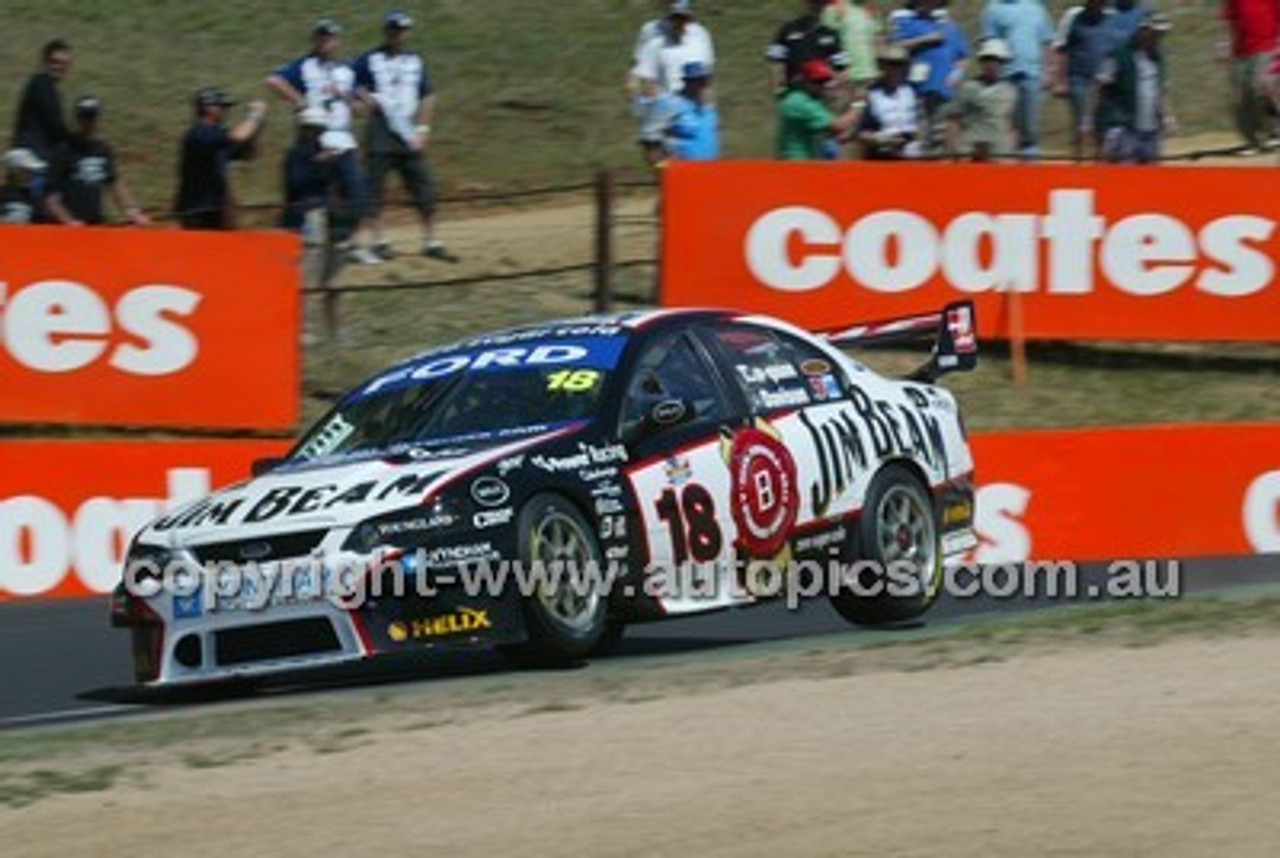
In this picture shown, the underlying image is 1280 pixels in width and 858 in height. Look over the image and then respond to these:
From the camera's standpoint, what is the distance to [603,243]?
63.5 ft

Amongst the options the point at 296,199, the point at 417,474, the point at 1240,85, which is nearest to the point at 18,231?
the point at 296,199

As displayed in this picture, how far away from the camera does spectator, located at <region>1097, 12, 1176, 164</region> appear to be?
21.2 m

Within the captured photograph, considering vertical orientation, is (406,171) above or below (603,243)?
above

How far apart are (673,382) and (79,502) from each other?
4166 millimetres

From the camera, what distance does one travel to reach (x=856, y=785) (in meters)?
8.61

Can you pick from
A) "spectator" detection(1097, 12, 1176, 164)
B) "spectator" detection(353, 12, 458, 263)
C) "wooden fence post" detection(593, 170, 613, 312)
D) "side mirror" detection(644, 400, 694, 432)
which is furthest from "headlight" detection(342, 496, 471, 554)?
"spectator" detection(1097, 12, 1176, 164)

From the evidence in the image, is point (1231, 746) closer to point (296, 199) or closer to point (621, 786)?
point (621, 786)

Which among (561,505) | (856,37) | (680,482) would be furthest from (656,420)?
(856,37)

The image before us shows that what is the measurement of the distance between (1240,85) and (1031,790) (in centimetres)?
1585

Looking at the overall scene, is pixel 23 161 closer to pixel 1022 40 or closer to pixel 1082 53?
pixel 1022 40

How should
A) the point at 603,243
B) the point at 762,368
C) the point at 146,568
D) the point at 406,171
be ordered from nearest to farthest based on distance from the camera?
the point at 146,568 < the point at 762,368 < the point at 603,243 < the point at 406,171

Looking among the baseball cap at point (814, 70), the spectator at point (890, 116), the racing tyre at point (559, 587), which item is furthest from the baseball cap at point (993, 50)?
the racing tyre at point (559, 587)

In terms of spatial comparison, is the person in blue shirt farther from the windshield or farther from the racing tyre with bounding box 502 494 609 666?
the racing tyre with bounding box 502 494 609 666

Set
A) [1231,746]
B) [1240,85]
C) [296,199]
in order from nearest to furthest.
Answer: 1. [1231,746]
2. [296,199]
3. [1240,85]
